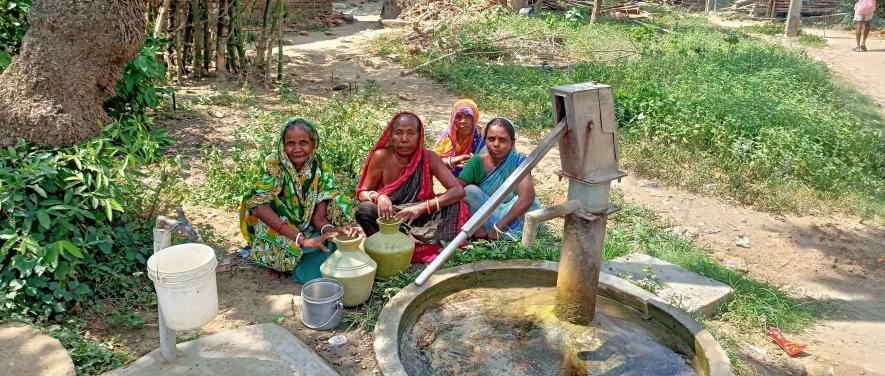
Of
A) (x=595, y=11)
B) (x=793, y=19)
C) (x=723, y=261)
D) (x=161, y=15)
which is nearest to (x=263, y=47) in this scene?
(x=161, y=15)

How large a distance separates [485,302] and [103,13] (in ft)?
9.32

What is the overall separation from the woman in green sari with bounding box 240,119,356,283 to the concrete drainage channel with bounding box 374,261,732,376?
0.70m

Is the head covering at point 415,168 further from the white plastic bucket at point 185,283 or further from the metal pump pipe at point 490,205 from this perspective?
the white plastic bucket at point 185,283

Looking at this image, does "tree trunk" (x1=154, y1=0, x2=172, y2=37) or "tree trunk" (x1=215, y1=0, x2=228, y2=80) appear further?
"tree trunk" (x1=215, y1=0, x2=228, y2=80)

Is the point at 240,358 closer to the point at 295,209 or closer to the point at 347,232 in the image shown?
the point at 347,232

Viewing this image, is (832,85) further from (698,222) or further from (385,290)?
(385,290)

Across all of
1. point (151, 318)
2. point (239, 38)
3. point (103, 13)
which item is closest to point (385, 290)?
point (151, 318)

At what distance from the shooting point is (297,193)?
3.85 metres

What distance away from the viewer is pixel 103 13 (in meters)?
4.03

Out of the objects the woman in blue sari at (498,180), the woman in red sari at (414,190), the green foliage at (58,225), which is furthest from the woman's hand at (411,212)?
the green foliage at (58,225)

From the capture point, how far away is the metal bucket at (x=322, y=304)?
319 cm

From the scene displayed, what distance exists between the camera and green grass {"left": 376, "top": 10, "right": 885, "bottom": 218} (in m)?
5.69

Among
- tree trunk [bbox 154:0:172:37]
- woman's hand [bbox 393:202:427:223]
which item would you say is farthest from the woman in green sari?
tree trunk [bbox 154:0:172:37]

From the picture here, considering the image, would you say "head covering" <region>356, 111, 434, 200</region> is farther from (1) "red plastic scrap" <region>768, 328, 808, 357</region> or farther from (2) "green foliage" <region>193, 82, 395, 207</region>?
(1) "red plastic scrap" <region>768, 328, 808, 357</region>
